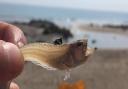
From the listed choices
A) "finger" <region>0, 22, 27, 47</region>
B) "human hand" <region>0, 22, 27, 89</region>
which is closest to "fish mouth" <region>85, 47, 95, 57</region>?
"human hand" <region>0, 22, 27, 89</region>

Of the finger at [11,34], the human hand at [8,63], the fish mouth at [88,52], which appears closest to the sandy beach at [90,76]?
the finger at [11,34]

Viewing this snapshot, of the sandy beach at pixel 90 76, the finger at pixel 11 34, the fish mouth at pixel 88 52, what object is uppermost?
the fish mouth at pixel 88 52

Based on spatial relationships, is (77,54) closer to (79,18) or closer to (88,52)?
(88,52)

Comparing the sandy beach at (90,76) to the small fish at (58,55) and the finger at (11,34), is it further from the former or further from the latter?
the small fish at (58,55)

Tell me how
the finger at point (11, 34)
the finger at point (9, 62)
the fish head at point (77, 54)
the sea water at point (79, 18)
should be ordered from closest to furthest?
the finger at point (9, 62) < the fish head at point (77, 54) < the finger at point (11, 34) < the sea water at point (79, 18)

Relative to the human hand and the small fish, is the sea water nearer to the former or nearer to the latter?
the small fish

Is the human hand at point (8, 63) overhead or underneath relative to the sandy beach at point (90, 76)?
overhead

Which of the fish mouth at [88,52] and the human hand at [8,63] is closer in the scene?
the human hand at [8,63]

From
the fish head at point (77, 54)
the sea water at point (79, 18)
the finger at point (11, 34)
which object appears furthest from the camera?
the sea water at point (79, 18)
